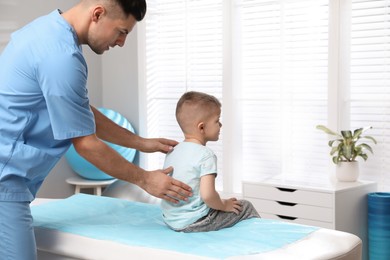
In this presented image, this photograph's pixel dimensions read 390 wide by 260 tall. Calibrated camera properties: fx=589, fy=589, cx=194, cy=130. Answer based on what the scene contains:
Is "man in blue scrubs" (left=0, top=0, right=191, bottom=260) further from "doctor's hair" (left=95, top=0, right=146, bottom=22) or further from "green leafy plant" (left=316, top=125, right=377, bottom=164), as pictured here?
"green leafy plant" (left=316, top=125, right=377, bottom=164)

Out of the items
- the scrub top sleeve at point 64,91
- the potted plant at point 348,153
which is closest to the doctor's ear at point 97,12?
the scrub top sleeve at point 64,91

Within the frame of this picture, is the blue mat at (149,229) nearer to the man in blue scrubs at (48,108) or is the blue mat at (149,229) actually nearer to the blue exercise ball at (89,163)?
the man in blue scrubs at (48,108)

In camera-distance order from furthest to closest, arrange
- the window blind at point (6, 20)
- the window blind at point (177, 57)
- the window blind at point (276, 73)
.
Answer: the window blind at point (177, 57) < the window blind at point (6, 20) < the window blind at point (276, 73)

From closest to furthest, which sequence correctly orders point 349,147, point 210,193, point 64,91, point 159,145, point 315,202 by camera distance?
point 64,91, point 210,193, point 159,145, point 315,202, point 349,147

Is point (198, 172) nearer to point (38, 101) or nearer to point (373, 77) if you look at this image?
point (38, 101)

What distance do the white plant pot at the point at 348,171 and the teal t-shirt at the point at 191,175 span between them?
1458 millimetres

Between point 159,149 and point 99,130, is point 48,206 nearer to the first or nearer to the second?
point 99,130

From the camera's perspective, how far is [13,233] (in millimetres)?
1830

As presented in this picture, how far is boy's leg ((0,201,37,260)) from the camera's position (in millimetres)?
1825

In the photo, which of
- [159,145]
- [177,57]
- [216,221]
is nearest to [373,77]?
[177,57]

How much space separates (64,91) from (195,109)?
1.63 feet

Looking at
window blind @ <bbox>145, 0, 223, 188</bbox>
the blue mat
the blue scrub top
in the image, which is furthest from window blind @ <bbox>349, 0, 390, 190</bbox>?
the blue scrub top

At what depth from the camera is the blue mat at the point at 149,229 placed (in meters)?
1.81

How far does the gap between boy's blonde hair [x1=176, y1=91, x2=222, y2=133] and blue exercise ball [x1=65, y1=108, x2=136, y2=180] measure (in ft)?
6.14
